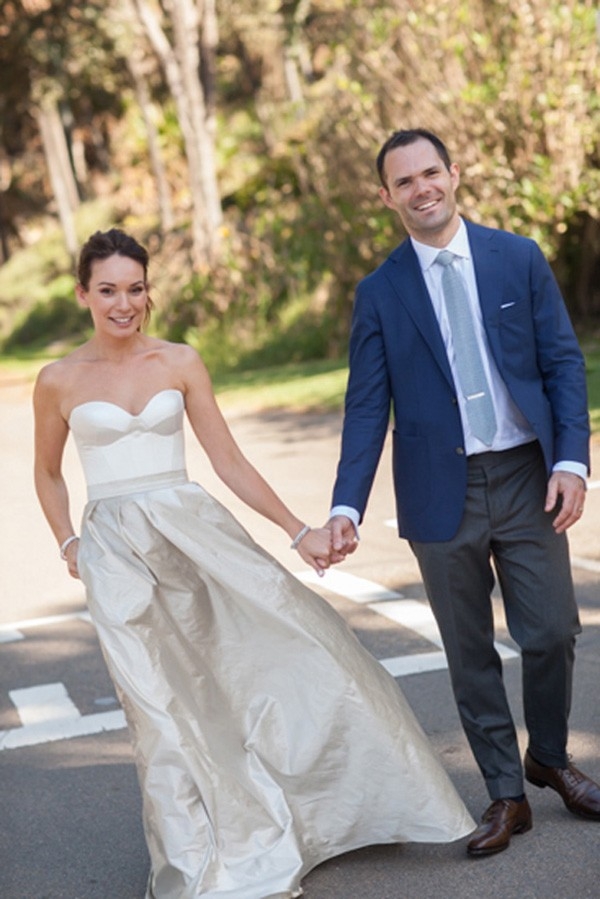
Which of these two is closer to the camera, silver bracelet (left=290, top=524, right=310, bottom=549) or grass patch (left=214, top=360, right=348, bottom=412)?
silver bracelet (left=290, top=524, right=310, bottom=549)

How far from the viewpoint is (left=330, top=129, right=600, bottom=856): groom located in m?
4.41

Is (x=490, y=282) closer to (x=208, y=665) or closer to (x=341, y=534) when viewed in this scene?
(x=341, y=534)

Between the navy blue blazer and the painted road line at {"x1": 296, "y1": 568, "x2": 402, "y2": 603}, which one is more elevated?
the navy blue blazer

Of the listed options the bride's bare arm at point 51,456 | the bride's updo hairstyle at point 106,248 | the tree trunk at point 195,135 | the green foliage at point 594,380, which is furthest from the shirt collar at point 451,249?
the tree trunk at point 195,135

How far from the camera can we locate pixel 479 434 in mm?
4398

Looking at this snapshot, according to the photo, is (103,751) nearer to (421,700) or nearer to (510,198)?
(421,700)

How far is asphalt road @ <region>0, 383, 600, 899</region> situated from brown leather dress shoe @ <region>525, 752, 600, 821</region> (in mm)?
48

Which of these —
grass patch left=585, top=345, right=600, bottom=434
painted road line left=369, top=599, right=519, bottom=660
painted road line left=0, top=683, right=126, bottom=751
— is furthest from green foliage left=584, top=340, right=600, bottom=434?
painted road line left=0, top=683, right=126, bottom=751

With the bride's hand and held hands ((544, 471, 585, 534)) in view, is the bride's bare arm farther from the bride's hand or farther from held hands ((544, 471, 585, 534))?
held hands ((544, 471, 585, 534))

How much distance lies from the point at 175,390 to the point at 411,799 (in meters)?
1.50

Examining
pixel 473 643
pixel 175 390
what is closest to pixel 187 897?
pixel 473 643

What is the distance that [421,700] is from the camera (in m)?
6.19

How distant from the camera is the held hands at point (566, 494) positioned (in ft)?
14.2

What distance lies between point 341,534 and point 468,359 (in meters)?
0.69
